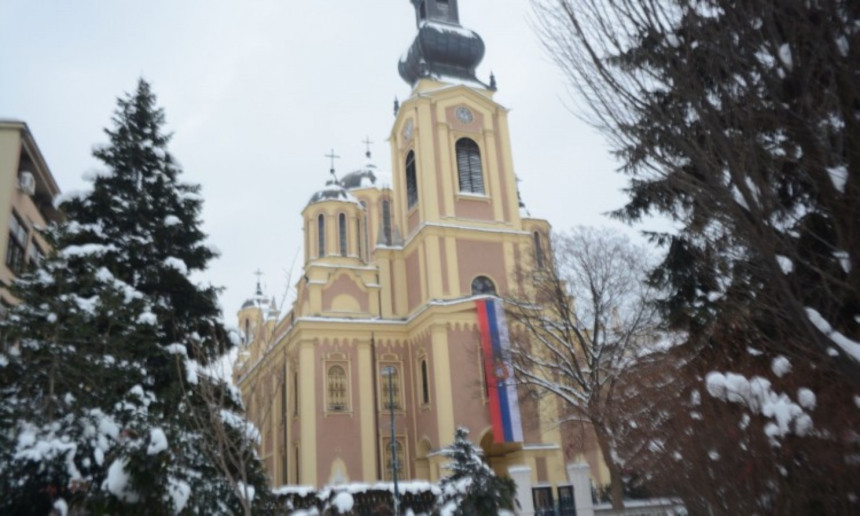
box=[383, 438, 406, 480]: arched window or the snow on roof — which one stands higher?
the snow on roof

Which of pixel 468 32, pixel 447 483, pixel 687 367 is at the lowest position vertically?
pixel 447 483

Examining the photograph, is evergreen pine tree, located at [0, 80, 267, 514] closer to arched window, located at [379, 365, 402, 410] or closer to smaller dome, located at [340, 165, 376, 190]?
arched window, located at [379, 365, 402, 410]

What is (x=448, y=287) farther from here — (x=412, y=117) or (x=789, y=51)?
(x=789, y=51)

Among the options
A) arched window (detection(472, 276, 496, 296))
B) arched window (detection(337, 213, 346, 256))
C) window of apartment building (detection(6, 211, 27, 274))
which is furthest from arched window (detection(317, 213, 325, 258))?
window of apartment building (detection(6, 211, 27, 274))

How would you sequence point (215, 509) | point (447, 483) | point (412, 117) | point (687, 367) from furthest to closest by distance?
1. point (412, 117)
2. point (447, 483)
3. point (215, 509)
4. point (687, 367)

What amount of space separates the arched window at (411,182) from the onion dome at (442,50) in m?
3.86

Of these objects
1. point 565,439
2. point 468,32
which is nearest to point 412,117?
point 468,32

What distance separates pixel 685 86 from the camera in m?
5.78

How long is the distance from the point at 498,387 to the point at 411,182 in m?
12.2

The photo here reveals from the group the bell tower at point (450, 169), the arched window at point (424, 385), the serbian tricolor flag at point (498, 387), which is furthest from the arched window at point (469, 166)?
the arched window at point (424, 385)

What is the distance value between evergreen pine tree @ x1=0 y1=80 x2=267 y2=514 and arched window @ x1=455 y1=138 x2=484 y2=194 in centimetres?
1760

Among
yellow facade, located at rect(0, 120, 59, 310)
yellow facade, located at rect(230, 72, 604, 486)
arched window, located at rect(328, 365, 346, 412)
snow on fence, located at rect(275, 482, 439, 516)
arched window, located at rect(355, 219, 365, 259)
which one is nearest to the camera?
snow on fence, located at rect(275, 482, 439, 516)

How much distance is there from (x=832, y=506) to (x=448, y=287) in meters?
23.1

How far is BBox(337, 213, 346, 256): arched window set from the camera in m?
38.2
